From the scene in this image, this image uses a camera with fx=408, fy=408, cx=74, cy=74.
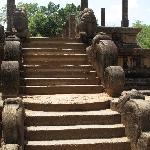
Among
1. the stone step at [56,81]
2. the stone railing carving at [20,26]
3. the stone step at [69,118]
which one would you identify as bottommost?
the stone step at [69,118]

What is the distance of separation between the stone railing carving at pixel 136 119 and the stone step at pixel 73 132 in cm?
26

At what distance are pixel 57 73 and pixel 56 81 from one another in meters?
0.44

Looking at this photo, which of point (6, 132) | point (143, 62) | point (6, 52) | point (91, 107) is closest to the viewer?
point (6, 132)

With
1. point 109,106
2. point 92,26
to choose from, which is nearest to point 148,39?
point 92,26

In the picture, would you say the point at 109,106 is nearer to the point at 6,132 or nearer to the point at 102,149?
the point at 102,149

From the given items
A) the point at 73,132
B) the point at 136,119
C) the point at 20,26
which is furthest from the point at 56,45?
the point at 136,119

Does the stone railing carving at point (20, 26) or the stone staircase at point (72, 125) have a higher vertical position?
the stone railing carving at point (20, 26)

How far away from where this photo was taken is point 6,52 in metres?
9.17

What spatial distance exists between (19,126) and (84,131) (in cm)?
133

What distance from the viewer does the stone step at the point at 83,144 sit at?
21.9 ft

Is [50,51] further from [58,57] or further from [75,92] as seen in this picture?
[75,92]

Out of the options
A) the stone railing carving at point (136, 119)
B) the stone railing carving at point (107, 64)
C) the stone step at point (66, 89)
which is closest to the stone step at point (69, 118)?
the stone railing carving at point (136, 119)

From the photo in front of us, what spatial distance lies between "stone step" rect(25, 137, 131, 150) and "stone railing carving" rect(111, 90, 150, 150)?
205mm

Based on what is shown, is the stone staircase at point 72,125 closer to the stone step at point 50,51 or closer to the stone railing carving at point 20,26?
the stone step at point 50,51
